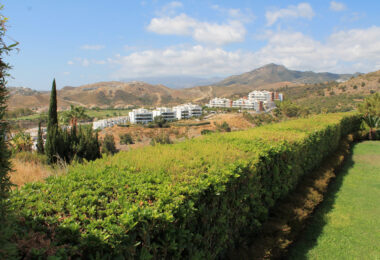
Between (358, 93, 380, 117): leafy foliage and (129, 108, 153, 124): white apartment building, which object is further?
(129, 108, 153, 124): white apartment building

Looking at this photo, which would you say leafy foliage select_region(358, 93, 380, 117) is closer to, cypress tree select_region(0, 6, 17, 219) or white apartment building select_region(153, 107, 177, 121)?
cypress tree select_region(0, 6, 17, 219)

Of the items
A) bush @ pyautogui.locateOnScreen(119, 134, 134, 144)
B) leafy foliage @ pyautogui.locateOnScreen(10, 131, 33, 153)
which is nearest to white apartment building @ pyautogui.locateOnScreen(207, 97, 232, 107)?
bush @ pyautogui.locateOnScreen(119, 134, 134, 144)

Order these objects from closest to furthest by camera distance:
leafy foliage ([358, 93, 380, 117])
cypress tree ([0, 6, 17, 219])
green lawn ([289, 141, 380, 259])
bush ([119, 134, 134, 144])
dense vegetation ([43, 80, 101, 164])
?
1. cypress tree ([0, 6, 17, 219])
2. green lawn ([289, 141, 380, 259])
3. dense vegetation ([43, 80, 101, 164])
4. leafy foliage ([358, 93, 380, 117])
5. bush ([119, 134, 134, 144])

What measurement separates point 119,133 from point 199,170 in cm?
5500

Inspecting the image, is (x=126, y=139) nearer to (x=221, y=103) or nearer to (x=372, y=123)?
(x=372, y=123)

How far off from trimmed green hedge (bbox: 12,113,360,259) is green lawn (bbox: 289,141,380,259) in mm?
1087

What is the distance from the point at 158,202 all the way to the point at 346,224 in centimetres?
482

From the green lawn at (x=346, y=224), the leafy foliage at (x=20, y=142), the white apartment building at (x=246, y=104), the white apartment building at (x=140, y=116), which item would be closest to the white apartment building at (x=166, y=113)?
the white apartment building at (x=140, y=116)

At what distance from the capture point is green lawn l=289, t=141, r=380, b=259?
4320 mm

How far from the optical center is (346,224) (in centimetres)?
524

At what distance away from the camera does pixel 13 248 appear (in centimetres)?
138

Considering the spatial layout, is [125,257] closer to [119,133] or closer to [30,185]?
[30,185]

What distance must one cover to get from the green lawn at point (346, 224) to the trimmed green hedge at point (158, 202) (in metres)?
1.09

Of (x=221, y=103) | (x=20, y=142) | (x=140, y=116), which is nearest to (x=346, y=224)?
(x=20, y=142)
